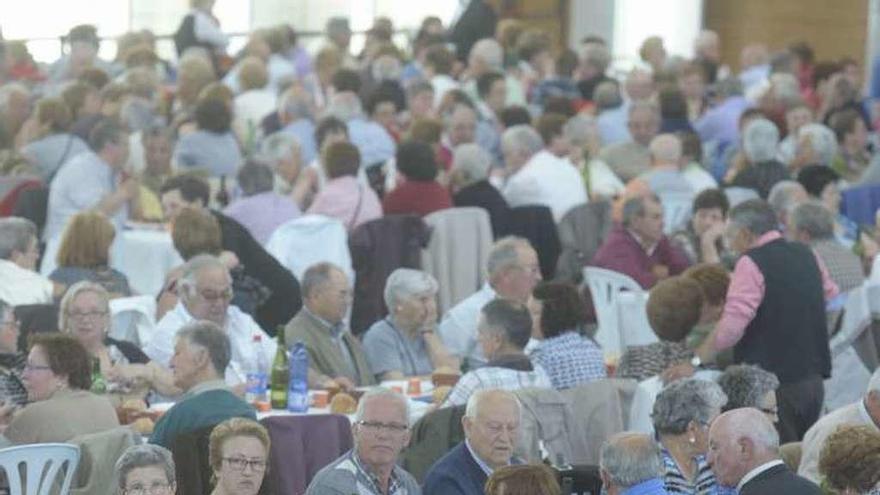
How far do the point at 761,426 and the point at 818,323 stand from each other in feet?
7.87

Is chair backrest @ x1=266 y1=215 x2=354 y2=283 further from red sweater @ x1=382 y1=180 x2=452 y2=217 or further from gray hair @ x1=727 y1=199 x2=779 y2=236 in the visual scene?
gray hair @ x1=727 y1=199 x2=779 y2=236

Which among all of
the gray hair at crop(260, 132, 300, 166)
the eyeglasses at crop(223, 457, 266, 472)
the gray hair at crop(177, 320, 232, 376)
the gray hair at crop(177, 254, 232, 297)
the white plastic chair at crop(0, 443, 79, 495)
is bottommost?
the white plastic chair at crop(0, 443, 79, 495)

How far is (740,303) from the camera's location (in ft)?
30.1

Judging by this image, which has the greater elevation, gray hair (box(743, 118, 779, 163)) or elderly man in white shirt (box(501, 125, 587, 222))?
gray hair (box(743, 118, 779, 163))

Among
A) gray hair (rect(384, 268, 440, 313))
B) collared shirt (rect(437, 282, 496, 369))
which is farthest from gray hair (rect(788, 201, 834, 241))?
gray hair (rect(384, 268, 440, 313))

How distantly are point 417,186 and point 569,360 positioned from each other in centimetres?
350

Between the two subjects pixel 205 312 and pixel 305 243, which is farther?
pixel 305 243

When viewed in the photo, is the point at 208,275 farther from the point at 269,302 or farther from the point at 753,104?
the point at 753,104

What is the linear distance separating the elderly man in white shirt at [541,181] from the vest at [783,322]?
330 cm

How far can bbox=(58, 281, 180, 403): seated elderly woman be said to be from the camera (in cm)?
861

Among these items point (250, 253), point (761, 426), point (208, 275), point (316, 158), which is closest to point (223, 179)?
point (316, 158)

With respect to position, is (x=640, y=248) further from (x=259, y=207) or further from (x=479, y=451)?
(x=479, y=451)

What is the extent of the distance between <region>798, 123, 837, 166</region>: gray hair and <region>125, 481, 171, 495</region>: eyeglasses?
24.7 ft

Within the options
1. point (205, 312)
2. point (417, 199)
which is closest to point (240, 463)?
point (205, 312)
